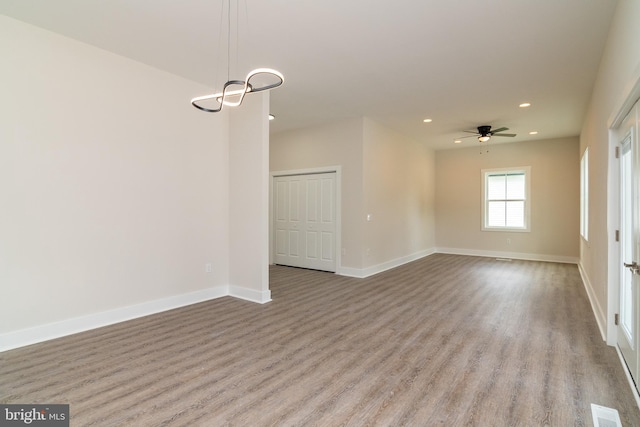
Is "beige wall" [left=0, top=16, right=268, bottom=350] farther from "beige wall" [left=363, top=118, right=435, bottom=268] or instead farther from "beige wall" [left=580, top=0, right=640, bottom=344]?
"beige wall" [left=580, top=0, right=640, bottom=344]

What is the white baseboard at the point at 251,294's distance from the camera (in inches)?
176

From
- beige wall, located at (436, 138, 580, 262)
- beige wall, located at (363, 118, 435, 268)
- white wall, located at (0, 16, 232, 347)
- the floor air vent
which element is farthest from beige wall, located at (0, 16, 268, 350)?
beige wall, located at (436, 138, 580, 262)

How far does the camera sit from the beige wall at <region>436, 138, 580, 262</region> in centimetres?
768

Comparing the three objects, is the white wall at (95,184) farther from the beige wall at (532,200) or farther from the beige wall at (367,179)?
the beige wall at (532,200)

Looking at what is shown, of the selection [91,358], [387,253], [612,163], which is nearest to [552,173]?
[387,253]

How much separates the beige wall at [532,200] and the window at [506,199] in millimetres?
130

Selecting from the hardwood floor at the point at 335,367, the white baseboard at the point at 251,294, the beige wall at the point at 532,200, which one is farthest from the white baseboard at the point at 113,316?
the beige wall at the point at 532,200

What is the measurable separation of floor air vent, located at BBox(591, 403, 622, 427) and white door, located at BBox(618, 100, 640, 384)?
0.37 metres

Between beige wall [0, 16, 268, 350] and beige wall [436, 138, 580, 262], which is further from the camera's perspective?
beige wall [436, 138, 580, 262]

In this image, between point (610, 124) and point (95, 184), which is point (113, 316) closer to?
point (95, 184)

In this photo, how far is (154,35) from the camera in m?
3.23

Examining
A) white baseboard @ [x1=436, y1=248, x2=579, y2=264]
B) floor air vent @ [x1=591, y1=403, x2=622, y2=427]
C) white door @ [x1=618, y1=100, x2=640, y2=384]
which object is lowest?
floor air vent @ [x1=591, y1=403, x2=622, y2=427]

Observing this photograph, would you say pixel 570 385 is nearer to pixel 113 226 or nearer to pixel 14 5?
pixel 113 226

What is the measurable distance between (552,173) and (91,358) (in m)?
9.43
